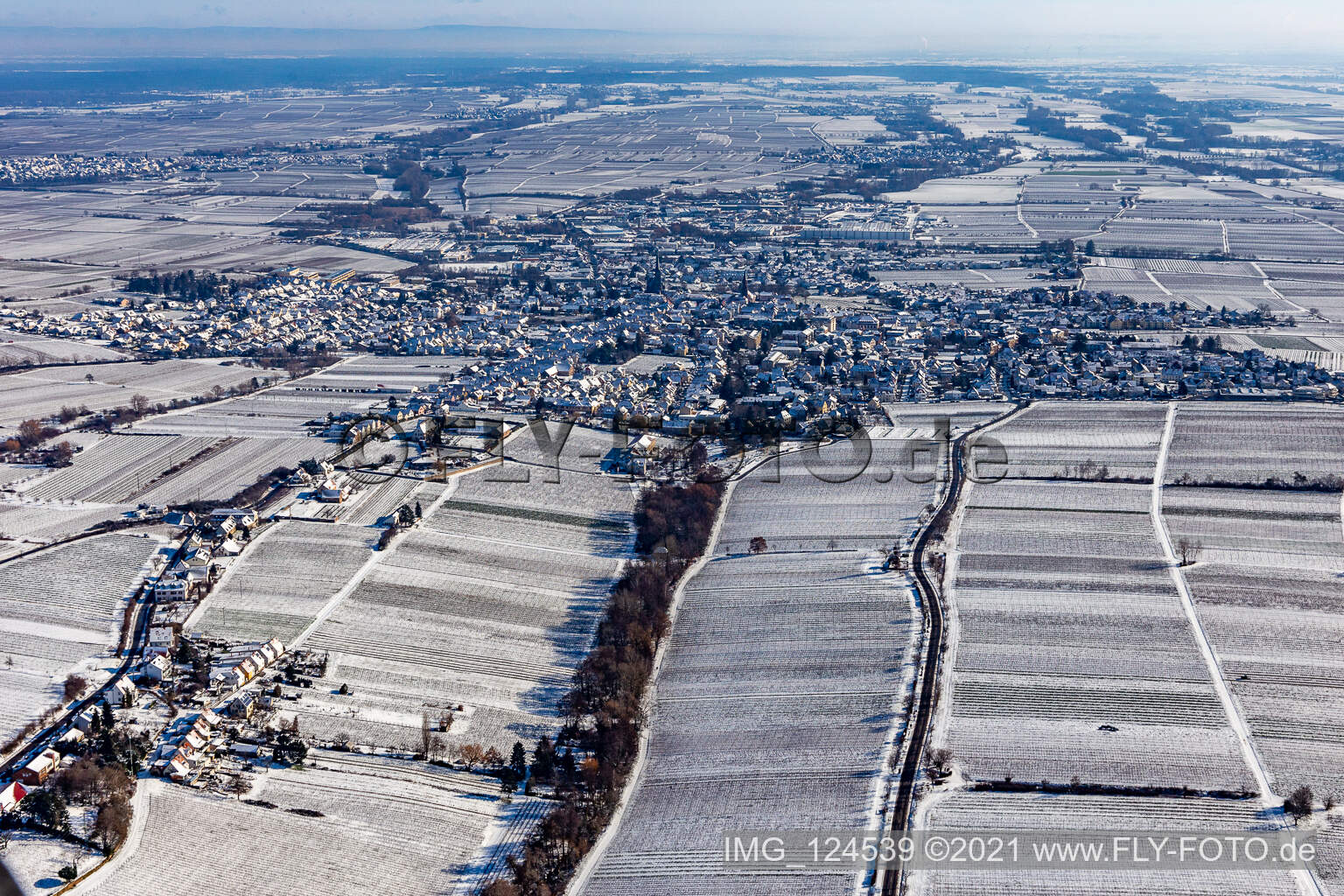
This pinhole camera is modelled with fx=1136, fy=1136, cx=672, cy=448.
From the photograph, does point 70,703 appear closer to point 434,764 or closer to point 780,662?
point 434,764

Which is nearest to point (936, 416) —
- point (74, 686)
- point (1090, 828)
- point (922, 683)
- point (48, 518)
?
point (922, 683)

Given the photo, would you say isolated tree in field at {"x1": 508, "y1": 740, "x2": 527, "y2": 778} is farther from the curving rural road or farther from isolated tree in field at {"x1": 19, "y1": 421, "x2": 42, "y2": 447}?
isolated tree in field at {"x1": 19, "y1": 421, "x2": 42, "y2": 447}

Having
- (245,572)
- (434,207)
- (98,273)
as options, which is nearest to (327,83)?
(434,207)

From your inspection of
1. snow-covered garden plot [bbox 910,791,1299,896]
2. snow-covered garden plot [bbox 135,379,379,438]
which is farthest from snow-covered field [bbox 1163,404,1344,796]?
snow-covered garden plot [bbox 135,379,379,438]

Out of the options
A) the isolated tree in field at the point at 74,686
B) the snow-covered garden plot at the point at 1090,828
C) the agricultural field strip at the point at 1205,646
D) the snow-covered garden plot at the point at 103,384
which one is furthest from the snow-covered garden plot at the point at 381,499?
the agricultural field strip at the point at 1205,646

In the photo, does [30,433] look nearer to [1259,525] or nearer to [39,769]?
[39,769]
